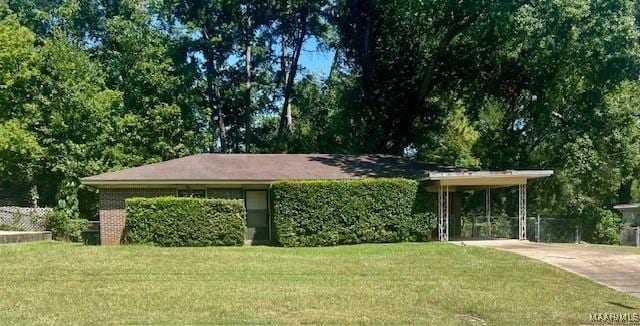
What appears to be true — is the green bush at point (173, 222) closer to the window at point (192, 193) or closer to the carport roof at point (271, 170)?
the carport roof at point (271, 170)

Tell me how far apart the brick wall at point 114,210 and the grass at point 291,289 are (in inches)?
200

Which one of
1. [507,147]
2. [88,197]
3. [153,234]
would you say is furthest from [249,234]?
[507,147]

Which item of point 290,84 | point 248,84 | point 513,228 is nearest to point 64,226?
point 248,84

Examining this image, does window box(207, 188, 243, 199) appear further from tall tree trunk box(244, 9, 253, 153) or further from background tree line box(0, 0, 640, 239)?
tall tree trunk box(244, 9, 253, 153)

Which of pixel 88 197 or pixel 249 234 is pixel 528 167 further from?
pixel 88 197

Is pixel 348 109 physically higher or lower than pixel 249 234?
higher

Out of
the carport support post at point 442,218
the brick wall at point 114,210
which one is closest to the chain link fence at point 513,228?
the carport support post at point 442,218

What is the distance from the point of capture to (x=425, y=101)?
113ft

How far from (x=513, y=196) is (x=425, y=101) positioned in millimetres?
6886

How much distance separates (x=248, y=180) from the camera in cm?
2245

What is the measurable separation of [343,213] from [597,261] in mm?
7845

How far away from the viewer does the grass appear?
30.6 ft

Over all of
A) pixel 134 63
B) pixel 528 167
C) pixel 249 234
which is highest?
pixel 134 63

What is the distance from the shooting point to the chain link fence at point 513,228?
24953 millimetres
